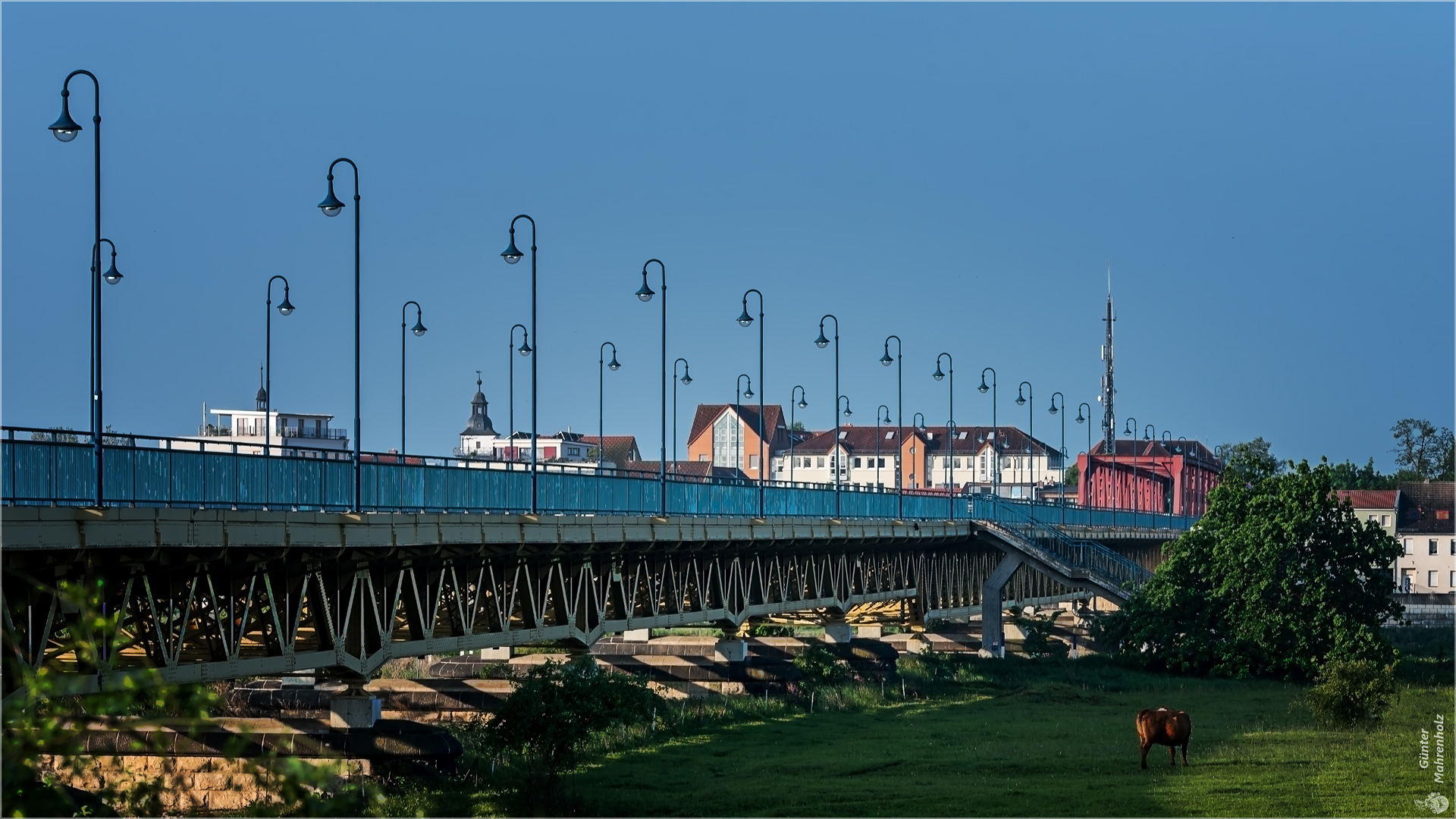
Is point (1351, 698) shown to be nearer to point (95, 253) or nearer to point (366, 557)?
point (366, 557)

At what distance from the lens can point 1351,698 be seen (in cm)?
4731

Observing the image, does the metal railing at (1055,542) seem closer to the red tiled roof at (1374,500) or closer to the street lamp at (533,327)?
the street lamp at (533,327)

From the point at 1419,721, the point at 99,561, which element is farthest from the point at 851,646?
the point at 99,561

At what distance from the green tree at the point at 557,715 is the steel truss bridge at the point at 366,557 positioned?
1.35 metres

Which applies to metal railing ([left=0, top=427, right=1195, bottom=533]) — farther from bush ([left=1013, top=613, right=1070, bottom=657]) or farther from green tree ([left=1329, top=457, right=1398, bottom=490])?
green tree ([left=1329, top=457, right=1398, bottom=490])

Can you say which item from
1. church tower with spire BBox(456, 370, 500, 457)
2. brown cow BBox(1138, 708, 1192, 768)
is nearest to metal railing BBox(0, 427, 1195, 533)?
brown cow BBox(1138, 708, 1192, 768)

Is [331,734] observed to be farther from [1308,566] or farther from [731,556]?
[1308,566]

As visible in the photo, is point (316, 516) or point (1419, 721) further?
point (1419, 721)

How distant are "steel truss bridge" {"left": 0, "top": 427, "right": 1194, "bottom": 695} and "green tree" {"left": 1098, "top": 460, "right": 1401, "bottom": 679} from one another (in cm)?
1195

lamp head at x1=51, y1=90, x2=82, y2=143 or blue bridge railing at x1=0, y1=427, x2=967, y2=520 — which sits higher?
lamp head at x1=51, y1=90, x2=82, y2=143

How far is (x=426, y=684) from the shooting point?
2050 inches

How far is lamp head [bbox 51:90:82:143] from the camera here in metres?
26.5

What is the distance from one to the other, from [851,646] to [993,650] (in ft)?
27.0

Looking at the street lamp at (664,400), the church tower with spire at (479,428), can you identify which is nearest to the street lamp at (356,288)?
the street lamp at (664,400)
